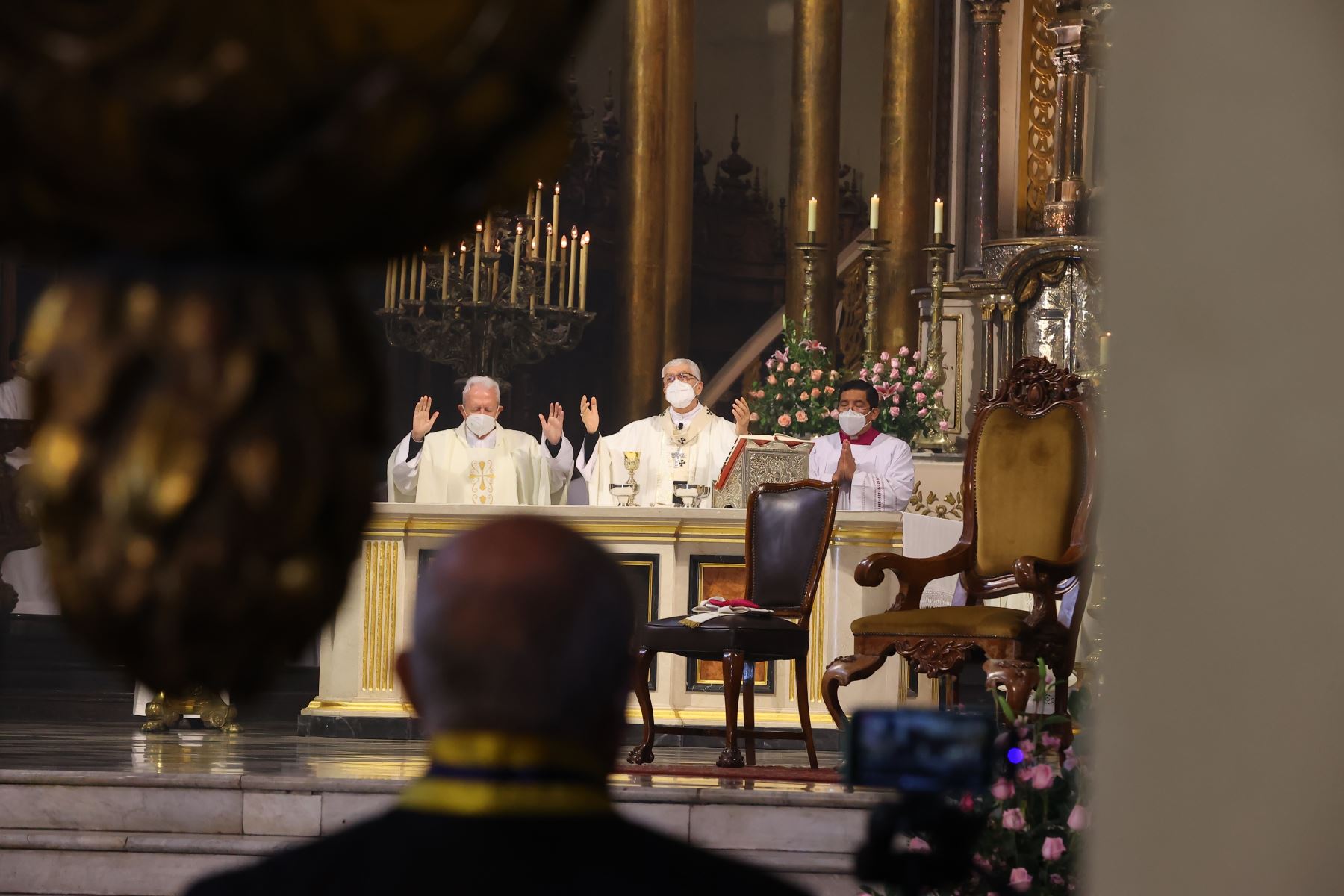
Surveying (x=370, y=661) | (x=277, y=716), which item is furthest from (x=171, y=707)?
(x=277, y=716)

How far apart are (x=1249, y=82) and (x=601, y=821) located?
45 centimetres

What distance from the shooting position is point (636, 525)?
8.59m

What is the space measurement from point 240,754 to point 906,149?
25.6 ft

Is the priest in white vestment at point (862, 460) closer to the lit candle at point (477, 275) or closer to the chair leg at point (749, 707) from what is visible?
the chair leg at point (749, 707)

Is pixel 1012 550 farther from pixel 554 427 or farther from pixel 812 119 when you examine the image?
pixel 812 119

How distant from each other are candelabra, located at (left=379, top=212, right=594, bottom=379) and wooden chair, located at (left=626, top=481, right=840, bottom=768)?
14.3 ft

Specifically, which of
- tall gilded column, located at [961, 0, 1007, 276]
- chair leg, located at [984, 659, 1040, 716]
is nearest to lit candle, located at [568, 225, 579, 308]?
tall gilded column, located at [961, 0, 1007, 276]

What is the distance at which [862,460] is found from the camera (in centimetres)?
947

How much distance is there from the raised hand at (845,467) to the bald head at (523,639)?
8.28 m

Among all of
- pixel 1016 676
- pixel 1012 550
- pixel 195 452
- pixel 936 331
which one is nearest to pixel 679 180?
pixel 936 331

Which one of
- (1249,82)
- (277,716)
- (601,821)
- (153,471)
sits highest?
(1249,82)

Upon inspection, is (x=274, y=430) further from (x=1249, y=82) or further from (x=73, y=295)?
(x=1249, y=82)

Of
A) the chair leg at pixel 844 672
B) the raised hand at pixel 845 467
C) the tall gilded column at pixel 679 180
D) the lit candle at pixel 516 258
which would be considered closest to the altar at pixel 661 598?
the raised hand at pixel 845 467

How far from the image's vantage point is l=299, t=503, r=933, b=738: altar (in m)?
8.42
